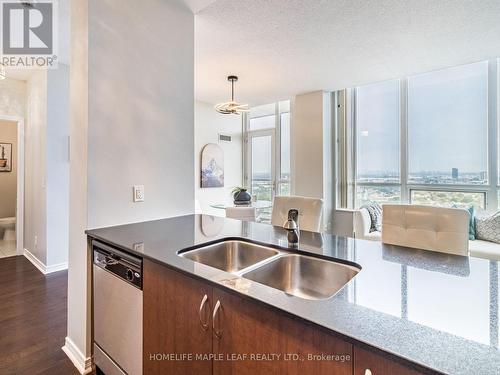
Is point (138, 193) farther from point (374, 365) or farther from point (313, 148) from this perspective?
point (313, 148)

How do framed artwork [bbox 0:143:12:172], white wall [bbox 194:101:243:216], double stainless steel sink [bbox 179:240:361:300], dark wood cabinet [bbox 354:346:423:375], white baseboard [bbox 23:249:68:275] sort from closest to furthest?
dark wood cabinet [bbox 354:346:423:375] → double stainless steel sink [bbox 179:240:361:300] → white baseboard [bbox 23:249:68:275] → framed artwork [bbox 0:143:12:172] → white wall [bbox 194:101:243:216]

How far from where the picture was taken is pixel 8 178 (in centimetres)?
534

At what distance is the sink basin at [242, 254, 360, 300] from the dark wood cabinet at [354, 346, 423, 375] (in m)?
0.53

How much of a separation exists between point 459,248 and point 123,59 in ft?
8.03

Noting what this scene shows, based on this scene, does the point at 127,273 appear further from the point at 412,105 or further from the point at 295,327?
the point at 412,105

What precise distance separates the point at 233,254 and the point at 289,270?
14.8 inches

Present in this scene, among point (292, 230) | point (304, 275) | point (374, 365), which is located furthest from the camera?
point (292, 230)

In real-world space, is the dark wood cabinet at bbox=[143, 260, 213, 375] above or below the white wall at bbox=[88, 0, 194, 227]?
below

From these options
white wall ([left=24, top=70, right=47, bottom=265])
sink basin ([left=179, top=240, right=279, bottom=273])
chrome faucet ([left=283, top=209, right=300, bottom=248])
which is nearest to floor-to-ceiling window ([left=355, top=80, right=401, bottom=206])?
chrome faucet ([left=283, top=209, right=300, bottom=248])

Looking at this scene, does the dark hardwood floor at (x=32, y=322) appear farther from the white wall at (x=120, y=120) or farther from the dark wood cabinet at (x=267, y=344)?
the dark wood cabinet at (x=267, y=344)

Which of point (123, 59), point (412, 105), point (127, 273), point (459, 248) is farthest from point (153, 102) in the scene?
point (412, 105)

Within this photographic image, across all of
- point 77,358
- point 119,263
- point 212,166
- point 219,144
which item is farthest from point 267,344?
point 219,144
